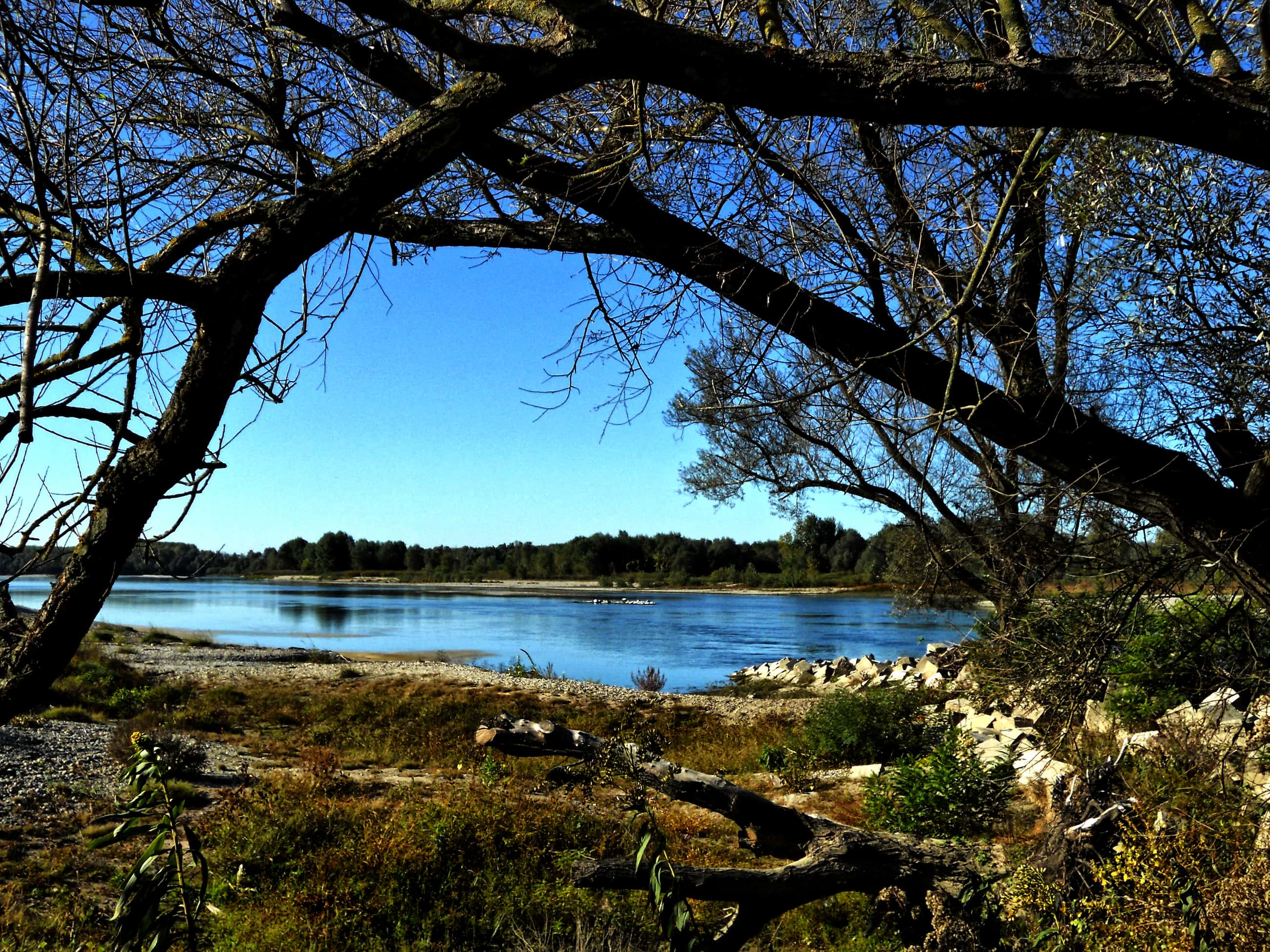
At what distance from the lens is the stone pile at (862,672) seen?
56.9 feet

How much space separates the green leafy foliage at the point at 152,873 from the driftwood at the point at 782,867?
1.78 m

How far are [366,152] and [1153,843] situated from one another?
140 inches

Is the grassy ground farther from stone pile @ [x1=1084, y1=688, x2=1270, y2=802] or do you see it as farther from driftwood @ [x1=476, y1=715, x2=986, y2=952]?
stone pile @ [x1=1084, y1=688, x2=1270, y2=802]

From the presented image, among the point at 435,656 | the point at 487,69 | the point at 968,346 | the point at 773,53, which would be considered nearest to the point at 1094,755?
the point at 968,346

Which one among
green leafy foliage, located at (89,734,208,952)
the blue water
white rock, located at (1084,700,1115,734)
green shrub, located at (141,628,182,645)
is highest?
green leafy foliage, located at (89,734,208,952)

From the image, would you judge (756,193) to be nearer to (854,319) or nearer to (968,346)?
(854,319)

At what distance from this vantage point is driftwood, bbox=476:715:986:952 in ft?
A: 13.8

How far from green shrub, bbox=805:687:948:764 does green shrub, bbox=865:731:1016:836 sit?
2.77 m

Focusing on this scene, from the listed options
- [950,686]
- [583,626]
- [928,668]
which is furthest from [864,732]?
[583,626]

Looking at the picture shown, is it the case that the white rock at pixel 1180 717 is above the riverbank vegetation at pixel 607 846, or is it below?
above

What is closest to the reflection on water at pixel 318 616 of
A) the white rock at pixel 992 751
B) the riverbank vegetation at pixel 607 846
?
the riverbank vegetation at pixel 607 846

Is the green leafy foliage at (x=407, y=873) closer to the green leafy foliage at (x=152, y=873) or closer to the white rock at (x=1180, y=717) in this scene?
the green leafy foliage at (x=152, y=873)

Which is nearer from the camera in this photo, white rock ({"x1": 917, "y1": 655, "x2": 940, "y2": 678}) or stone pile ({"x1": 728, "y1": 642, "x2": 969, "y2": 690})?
stone pile ({"x1": 728, "y1": 642, "x2": 969, "y2": 690})

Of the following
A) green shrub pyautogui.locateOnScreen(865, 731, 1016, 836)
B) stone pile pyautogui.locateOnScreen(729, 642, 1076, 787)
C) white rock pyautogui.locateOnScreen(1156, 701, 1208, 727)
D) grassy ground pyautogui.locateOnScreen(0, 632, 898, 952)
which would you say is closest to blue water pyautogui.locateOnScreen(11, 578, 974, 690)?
stone pile pyautogui.locateOnScreen(729, 642, 1076, 787)
